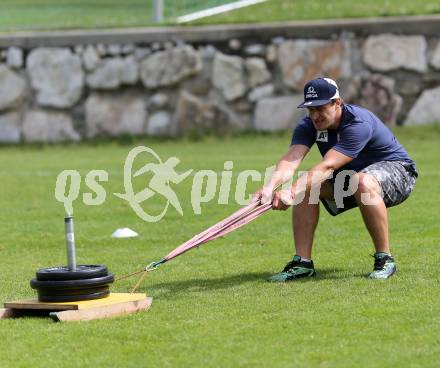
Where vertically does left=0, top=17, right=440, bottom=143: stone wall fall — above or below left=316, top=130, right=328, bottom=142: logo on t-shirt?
below

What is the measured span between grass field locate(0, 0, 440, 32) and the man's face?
34.8 feet

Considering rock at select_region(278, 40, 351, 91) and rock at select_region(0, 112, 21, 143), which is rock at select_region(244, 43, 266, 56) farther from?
rock at select_region(0, 112, 21, 143)

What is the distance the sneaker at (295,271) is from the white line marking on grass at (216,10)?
39.3ft

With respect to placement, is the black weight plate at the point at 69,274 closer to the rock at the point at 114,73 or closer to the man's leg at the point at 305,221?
the man's leg at the point at 305,221

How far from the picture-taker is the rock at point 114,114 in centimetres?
1853

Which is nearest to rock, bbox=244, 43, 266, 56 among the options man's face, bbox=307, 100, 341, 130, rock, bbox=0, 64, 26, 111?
rock, bbox=0, 64, 26, 111

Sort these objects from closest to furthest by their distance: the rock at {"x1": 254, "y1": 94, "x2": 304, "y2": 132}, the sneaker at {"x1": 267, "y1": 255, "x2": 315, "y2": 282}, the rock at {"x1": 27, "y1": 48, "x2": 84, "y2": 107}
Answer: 1. the sneaker at {"x1": 267, "y1": 255, "x2": 315, "y2": 282}
2. the rock at {"x1": 254, "y1": 94, "x2": 304, "y2": 132}
3. the rock at {"x1": 27, "y1": 48, "x2": 84, "y2": 107}

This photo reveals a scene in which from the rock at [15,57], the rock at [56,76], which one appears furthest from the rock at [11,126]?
the rock at [15,57]

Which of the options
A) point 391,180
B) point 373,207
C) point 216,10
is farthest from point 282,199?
point 216,10

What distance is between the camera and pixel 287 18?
1888 centimetres

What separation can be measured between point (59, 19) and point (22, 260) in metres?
13.4

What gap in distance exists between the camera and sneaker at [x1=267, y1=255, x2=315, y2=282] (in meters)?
7.96

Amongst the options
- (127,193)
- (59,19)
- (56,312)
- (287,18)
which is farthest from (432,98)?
(56,312)

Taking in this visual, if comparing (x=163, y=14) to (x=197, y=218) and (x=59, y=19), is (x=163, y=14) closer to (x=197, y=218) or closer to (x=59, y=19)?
(x=59, y=19)
